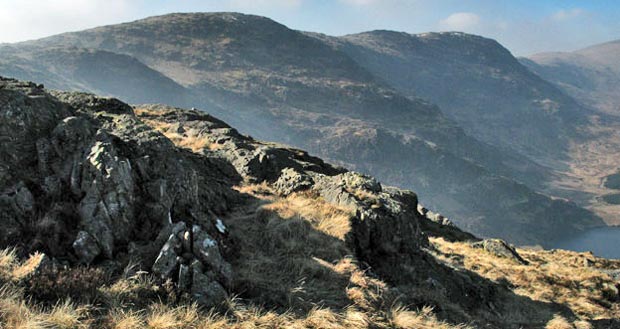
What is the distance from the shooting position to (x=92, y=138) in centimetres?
1001

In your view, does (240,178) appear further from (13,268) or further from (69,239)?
(13,268)

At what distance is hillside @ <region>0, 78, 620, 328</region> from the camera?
7133mm

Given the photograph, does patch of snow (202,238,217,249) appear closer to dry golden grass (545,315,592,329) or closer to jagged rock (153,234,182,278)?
jagged rock (153,234,182,278)

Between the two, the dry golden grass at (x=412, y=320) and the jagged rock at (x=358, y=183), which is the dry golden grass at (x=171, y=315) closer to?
the dry golden grass at (x=412, y=320)

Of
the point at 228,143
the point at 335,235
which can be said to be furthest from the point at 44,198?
the point at 228,143

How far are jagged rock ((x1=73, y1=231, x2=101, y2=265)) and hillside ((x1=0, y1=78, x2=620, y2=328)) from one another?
0.02 m

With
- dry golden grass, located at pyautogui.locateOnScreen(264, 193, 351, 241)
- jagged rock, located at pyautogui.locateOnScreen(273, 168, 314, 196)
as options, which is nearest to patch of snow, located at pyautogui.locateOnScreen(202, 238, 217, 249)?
dry golden grass, located at pyautogui.locateOnScreen(264, 193, 351, 241)

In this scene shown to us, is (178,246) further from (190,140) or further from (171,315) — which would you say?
(190,140)

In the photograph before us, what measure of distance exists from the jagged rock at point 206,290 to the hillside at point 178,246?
1.1 inches

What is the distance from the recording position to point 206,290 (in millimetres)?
7812

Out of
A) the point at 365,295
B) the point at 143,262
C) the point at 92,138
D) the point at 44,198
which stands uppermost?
the point at 92,138

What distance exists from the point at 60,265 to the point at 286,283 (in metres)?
4.31

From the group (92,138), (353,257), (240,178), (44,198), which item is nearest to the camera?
(44,198)

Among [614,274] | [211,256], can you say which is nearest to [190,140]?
[211,256]
